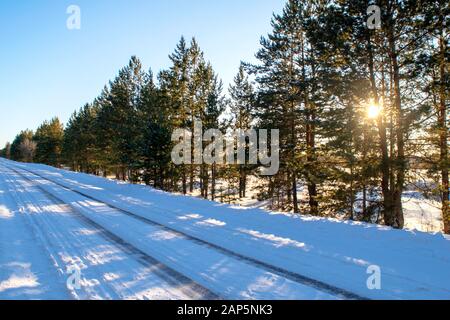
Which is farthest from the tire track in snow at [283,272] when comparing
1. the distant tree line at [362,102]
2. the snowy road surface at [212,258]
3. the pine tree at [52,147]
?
the pine tree at [52,147]

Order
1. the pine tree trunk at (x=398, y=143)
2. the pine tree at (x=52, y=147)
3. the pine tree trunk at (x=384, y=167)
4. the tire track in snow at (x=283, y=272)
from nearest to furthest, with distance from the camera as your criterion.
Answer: the tire track in snow at (x=283, y=272) < the pine tree trunk at (x=398, y=143) < the pine tree trunk at (x=384, y=167) < the pine tree at (x=52, y=147)

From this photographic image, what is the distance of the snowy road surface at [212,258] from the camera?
16.7ft

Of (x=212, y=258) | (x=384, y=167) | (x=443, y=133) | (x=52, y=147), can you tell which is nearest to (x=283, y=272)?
(x=212, y=258)

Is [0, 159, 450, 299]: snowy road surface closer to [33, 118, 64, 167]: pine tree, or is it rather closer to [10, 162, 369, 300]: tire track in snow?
[10, 162, 369, 300]: tire track in snow

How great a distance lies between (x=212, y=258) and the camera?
21.8 ft

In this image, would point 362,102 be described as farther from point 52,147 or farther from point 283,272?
point 52,147

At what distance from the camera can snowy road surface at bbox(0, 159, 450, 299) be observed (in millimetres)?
5090

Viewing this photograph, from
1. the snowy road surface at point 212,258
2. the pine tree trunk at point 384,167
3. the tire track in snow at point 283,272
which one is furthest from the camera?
→ the pine tree trunk at point 384,167

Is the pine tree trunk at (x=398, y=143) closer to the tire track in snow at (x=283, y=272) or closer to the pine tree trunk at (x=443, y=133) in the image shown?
the pine tree trunk at (x=443, y=133)

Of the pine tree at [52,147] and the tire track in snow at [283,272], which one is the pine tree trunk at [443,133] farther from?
the pine tree at [52,147]

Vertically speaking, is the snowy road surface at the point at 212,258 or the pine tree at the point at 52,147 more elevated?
the pine tree at the point at 52,147

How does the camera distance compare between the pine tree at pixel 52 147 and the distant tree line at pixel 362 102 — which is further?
the pine tree at pixel 52 147

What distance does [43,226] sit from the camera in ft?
31.4
